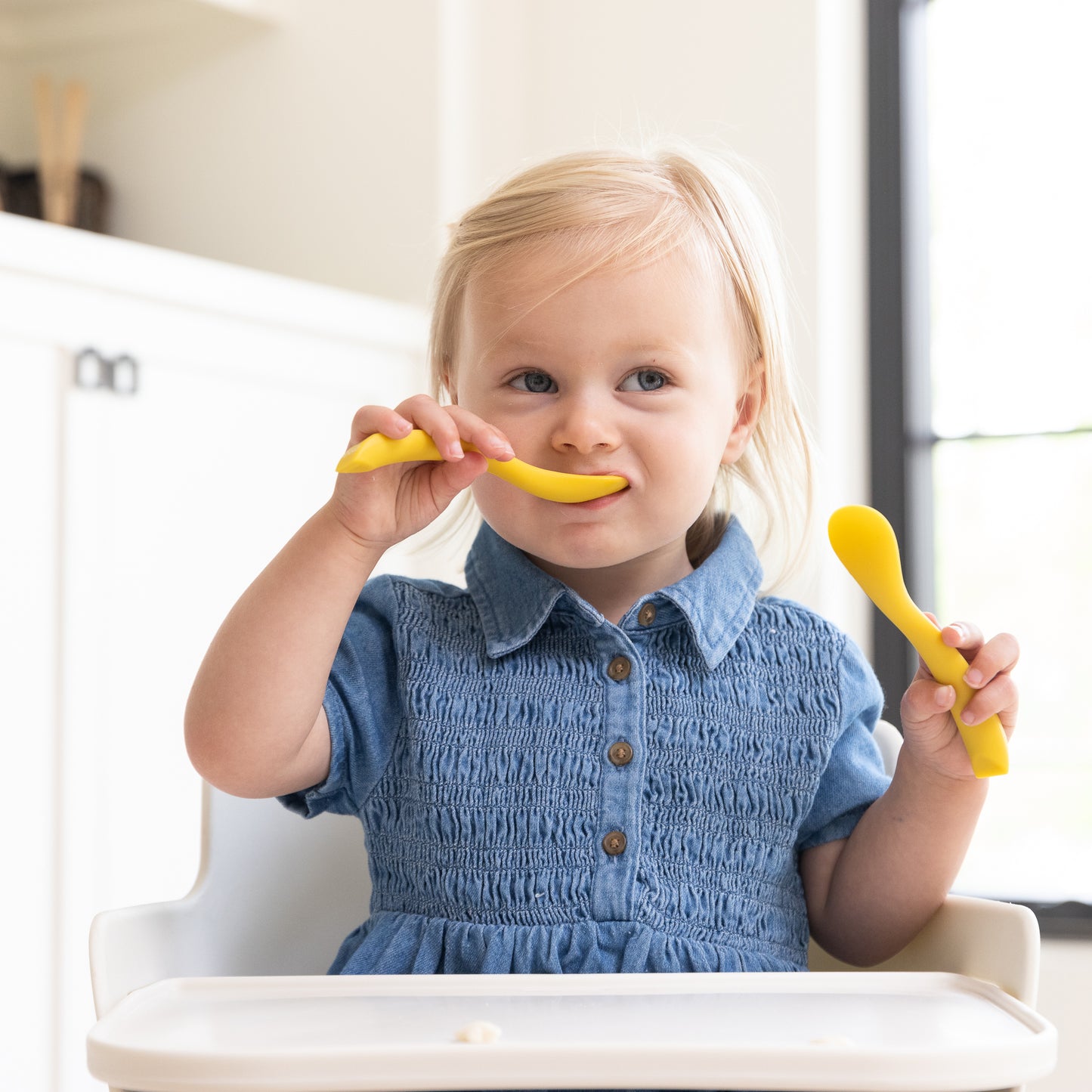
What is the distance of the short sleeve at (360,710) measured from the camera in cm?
77

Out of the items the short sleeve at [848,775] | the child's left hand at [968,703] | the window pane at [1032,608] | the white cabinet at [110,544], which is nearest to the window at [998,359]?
the window pane at [1032,608]

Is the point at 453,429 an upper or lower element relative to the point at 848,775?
upper

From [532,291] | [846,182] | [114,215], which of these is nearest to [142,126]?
[114,215]

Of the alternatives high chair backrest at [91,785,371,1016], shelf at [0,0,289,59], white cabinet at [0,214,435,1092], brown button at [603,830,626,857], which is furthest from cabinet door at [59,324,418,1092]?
brown button at [603,830,626,857]

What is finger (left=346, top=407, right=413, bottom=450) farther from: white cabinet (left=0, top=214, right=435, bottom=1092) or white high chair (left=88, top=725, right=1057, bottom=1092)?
white cabinet (left=0, top=214, right=435, bottom=1092)

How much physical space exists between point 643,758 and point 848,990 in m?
0.20

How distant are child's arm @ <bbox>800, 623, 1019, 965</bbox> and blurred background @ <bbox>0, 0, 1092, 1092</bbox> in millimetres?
734

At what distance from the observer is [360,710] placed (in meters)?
0.78

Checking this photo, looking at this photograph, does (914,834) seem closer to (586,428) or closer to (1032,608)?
(586,428)

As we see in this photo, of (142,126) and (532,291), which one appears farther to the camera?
(142,126)

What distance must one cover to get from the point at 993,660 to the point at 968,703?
3 centimetres

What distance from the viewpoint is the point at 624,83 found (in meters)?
1.78

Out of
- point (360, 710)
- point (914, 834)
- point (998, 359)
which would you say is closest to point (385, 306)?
point (998, 359)

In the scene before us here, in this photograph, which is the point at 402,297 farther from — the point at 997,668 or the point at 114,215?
the point at 997,668
